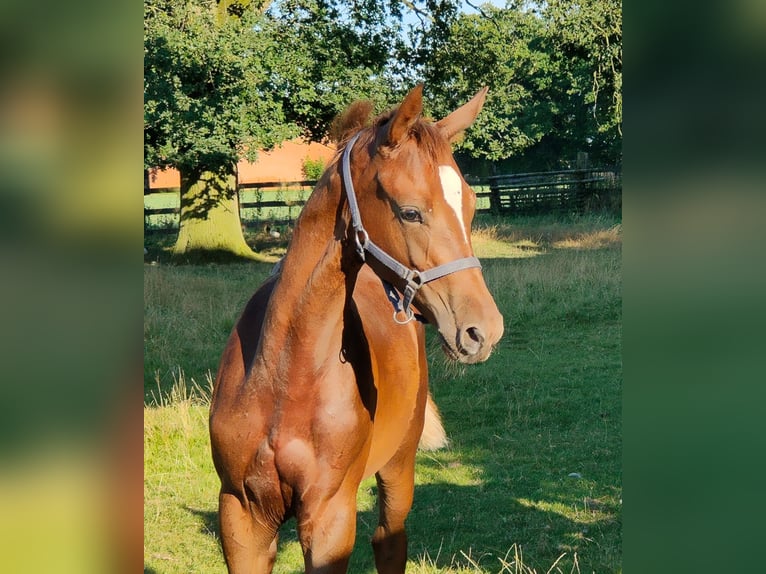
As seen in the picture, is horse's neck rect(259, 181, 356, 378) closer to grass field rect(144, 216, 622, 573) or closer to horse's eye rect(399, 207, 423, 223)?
horse's eye rect(399, 207, 423, 223)

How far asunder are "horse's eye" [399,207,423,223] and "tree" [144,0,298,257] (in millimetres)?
12609

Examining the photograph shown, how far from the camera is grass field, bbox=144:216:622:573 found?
469cm

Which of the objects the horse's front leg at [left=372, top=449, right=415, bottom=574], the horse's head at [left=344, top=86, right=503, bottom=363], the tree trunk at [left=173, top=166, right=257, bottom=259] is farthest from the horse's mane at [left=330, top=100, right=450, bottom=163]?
the tree trunk at [left=173, top=166, right=257, bottom=259]

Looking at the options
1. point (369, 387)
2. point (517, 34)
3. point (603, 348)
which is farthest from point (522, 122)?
point (369, 387)

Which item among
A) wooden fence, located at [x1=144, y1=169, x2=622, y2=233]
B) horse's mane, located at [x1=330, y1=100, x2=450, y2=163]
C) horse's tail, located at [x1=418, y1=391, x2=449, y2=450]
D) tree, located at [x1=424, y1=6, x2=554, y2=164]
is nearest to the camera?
horse's mane, located at [x1=330, y1=100, x2=450, y2=163]

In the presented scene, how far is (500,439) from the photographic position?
6578 mm

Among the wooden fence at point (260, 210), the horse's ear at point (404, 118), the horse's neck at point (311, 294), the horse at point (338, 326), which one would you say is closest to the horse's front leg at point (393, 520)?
the horse at point (338, 326)

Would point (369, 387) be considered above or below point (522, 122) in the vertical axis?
below
